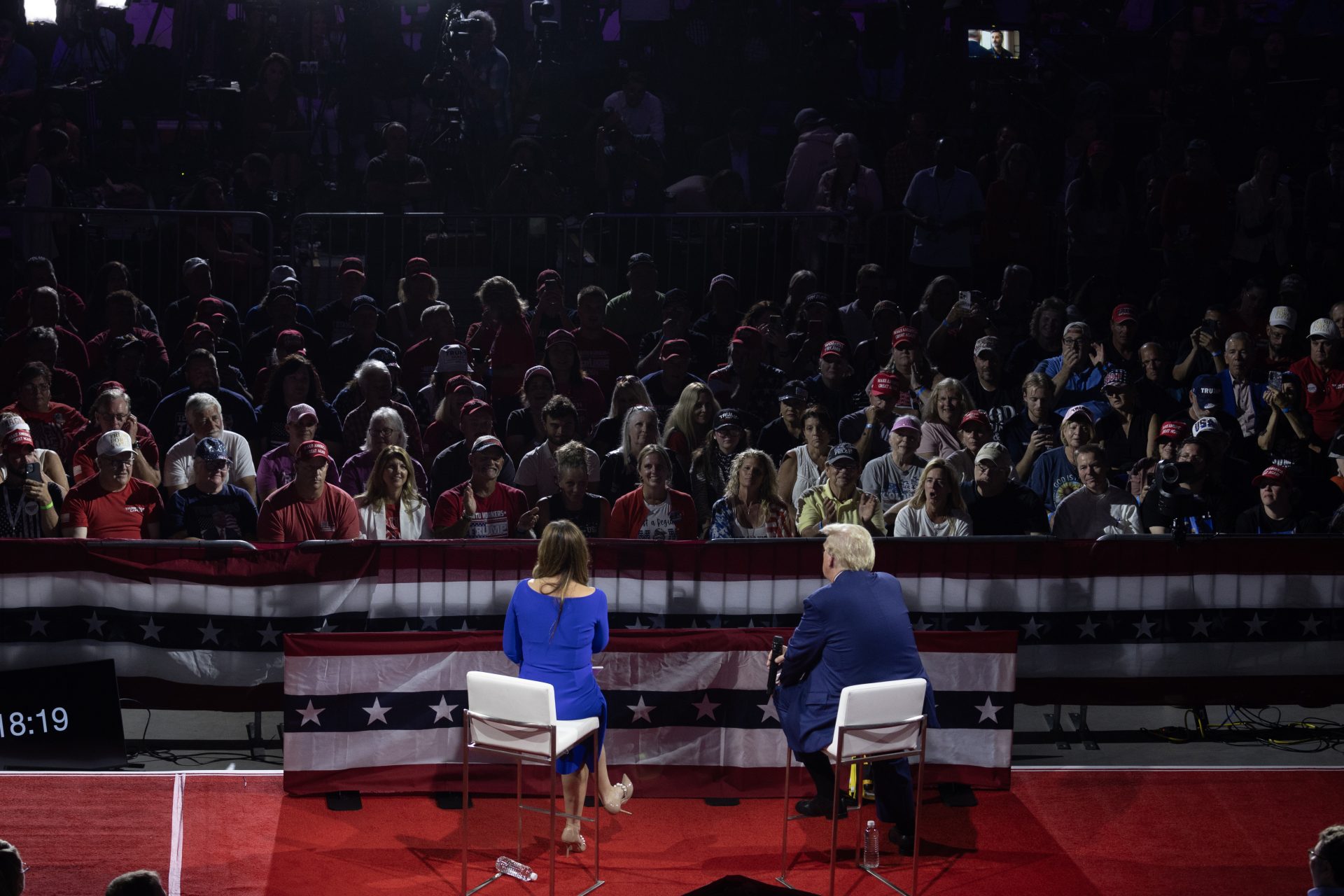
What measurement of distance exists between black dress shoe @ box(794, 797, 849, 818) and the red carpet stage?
0.06 metres

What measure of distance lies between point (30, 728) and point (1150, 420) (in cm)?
836

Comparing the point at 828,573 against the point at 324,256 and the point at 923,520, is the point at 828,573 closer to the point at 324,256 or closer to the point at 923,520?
the point at 923,520

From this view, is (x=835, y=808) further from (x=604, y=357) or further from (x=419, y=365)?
(x=419, y=365)

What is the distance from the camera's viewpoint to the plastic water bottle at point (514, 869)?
7922 millimetres

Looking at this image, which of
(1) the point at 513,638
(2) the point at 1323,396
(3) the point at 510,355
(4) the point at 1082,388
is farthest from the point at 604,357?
(2) the point at 1323,396

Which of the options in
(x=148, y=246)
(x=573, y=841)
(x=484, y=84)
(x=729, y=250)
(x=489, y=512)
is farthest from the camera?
(x=484, y=84)

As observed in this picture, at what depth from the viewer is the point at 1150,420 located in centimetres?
1260

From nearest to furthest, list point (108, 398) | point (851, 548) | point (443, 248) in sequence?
1. point (851, 548)
2. point (108, 398)
3. point (443, 248)

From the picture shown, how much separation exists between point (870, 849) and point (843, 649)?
1.07 m

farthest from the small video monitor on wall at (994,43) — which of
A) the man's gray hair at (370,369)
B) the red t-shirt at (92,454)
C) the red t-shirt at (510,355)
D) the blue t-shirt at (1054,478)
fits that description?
the red t-shirt at (92,454)

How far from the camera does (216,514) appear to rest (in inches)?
399

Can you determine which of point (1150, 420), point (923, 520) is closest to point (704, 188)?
point (1150, 420)

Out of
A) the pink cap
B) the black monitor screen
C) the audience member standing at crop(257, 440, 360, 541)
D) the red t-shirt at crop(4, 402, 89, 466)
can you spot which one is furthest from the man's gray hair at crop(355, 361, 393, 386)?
the black monitor screen

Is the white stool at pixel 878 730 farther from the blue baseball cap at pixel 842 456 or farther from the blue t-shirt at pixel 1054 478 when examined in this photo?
the blue t-shirt at pixel 1054 478
